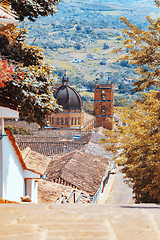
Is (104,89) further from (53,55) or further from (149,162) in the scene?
(53,55)

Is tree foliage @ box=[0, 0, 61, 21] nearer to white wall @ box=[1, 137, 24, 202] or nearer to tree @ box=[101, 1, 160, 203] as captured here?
tree @ box=[101, 1, 160, 203]

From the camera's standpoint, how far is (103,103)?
2997 inches

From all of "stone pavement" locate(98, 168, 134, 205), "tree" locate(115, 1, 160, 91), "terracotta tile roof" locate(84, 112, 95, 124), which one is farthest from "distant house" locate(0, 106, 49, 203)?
"terracotta tile roof" locate(84, 112, 95, 124)

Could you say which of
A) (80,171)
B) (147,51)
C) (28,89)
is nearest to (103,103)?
(80,171)

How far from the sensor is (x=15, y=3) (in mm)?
7262

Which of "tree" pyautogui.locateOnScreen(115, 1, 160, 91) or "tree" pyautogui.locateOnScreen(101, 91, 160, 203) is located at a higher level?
"tree" pyautogui.locateOnScreen(115, 1, 160, 91)

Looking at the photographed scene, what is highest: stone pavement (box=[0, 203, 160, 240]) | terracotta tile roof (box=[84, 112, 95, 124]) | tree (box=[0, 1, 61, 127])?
tree (box=[0, 1, 61, 127])

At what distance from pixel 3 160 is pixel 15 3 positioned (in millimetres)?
3212

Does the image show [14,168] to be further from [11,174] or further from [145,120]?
[145,120]

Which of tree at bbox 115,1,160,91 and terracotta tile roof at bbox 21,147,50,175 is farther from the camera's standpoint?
tree at bbox 115,1,160,91

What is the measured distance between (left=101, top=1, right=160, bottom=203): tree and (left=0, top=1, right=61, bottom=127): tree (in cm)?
305

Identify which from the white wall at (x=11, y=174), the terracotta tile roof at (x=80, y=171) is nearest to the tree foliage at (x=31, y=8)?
the white wall at (x=11, y=174)

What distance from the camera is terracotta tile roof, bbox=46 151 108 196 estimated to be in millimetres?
18002

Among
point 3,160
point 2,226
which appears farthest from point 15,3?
point 2,226
